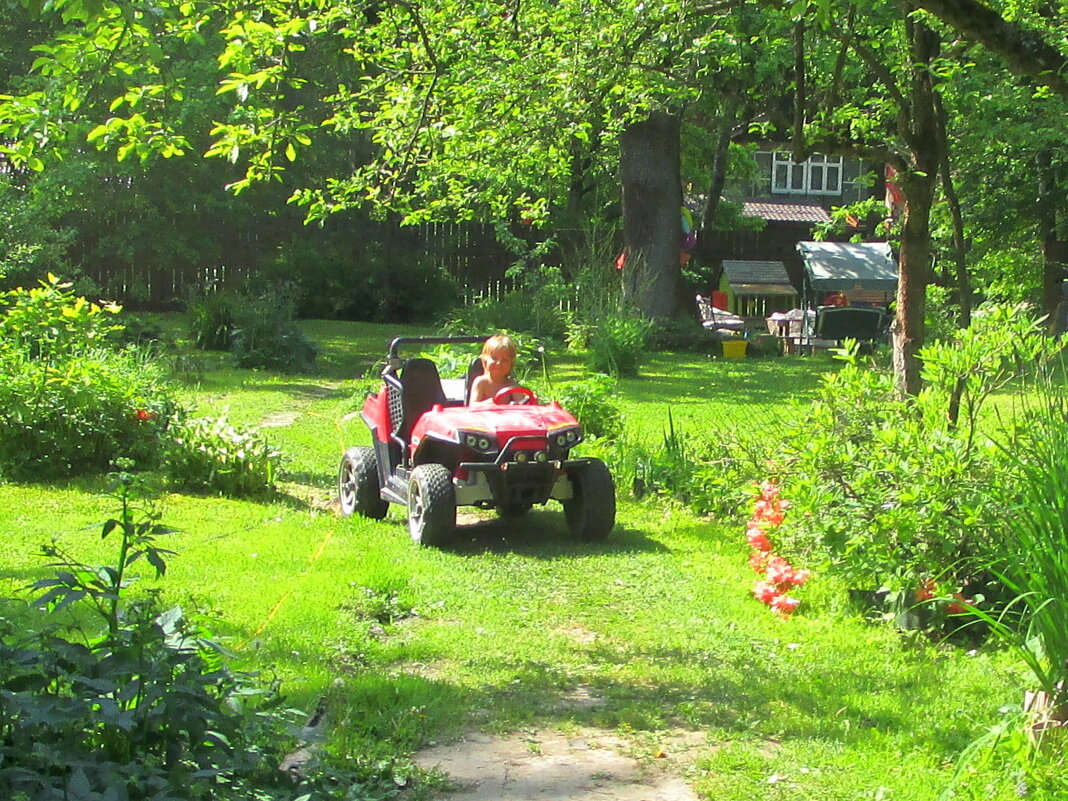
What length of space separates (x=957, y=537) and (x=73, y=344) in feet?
22.2

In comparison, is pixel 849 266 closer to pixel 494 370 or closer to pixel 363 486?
pixel 494 370

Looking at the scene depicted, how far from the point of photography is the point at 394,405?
26.7 ft

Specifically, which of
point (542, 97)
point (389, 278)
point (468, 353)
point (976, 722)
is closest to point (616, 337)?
point (468, 353)

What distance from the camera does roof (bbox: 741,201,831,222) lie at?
127 ft

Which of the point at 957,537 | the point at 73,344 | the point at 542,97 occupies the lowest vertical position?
the point at 957,537

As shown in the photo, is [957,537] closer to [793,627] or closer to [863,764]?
[793,627]

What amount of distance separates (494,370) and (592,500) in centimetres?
113

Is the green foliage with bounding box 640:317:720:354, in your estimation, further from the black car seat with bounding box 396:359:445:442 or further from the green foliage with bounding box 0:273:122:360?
the black car seat with bounding box 396:359:445:442

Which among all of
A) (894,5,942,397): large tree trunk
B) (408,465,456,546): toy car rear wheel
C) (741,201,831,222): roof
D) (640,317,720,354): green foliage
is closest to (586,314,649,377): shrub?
(640,317,720,354): green foliage

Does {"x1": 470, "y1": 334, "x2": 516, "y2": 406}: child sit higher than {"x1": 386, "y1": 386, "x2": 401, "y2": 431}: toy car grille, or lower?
higher

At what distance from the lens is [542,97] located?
10.2 meters

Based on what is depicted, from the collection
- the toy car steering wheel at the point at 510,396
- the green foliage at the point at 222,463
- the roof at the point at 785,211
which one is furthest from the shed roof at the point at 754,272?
the toy car steering wheel at the point at 510,396

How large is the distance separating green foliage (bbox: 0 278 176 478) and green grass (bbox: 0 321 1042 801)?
0.38 meters

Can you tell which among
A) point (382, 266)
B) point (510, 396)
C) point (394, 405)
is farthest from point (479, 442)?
point (382, 266)
